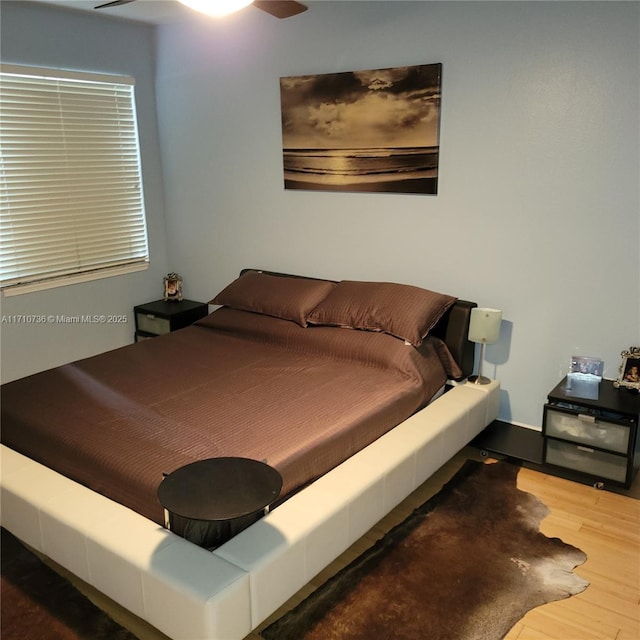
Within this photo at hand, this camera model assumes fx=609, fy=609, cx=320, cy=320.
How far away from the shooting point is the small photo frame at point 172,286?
471 cm

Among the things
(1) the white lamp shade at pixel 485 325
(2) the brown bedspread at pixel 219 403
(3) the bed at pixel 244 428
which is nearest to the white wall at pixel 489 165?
(1) the white lamp shade at pixel 485 325

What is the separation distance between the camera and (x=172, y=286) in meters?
4.71

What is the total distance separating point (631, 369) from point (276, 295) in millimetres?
2013

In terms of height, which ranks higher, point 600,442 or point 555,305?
point 555,305

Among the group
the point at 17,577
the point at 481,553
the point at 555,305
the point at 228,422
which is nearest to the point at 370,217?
the point at 555,305

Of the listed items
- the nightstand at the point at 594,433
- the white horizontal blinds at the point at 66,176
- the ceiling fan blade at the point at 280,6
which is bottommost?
the nightstand at the point at 594,433

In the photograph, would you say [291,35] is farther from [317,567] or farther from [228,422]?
[317,567]

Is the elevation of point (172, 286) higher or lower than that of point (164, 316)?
higher

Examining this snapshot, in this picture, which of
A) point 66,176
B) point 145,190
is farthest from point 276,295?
point 66,176

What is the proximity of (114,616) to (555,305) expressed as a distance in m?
2.51

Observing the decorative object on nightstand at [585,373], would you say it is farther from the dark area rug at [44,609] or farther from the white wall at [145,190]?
the white wall at [145,190]

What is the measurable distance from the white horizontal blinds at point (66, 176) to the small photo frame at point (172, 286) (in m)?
0.28

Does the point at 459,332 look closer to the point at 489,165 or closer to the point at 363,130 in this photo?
the point at 489,165

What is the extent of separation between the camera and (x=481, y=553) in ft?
8.11
